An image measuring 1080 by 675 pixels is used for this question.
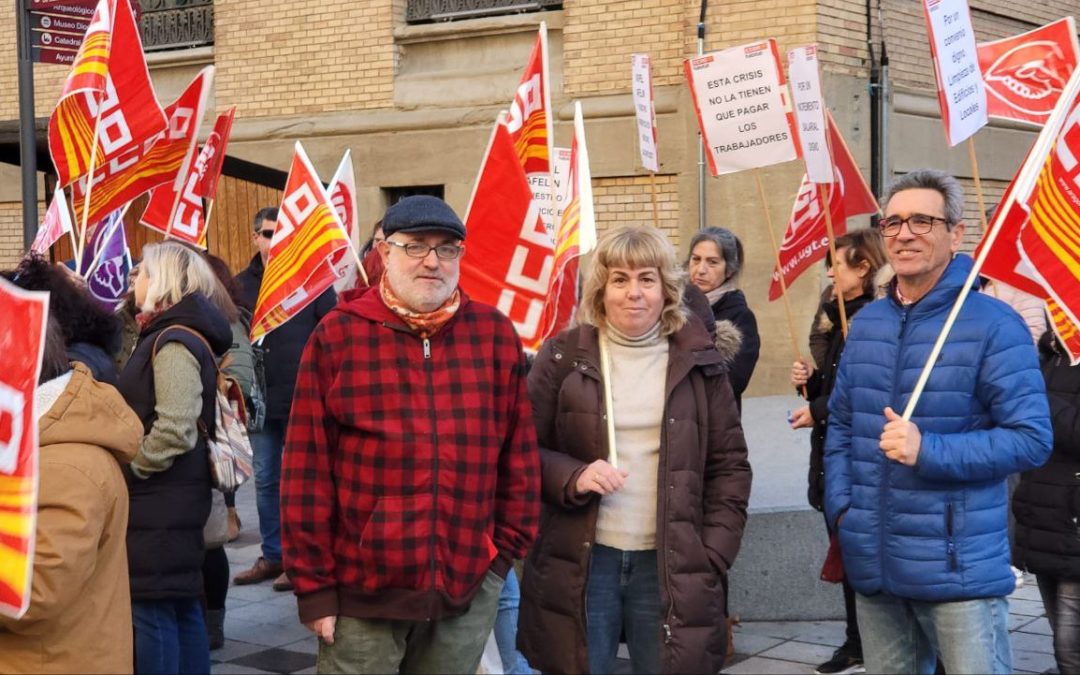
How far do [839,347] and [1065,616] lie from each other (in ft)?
4.63

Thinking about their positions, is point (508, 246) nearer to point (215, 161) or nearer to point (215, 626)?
point (215, 626)

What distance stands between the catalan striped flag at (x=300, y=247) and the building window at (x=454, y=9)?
7.28 meters

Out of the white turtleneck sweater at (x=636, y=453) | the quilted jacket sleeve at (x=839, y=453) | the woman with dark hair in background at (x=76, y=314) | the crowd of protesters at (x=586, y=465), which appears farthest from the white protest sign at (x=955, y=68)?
the woman with dark hair in background at (x=76, y=314)

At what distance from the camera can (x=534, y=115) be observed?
5777 millimetres

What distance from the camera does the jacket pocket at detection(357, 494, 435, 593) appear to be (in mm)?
3730

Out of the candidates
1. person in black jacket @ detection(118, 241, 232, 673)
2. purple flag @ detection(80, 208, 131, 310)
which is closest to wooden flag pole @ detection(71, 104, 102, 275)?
purple flag @ detection(80, 208, 131, 310)

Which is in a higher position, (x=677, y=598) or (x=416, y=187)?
(x=416, y=187)

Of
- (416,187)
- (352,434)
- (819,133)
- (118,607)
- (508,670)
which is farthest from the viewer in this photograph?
(416,187)

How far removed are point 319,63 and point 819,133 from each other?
25.9 ft

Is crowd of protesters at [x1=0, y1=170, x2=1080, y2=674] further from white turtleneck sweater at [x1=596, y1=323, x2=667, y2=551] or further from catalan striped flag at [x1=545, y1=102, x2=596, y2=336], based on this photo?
catalan striped flag at [x1=545, y1=102, x2=596, y2=336]

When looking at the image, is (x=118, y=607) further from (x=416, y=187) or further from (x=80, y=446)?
(x=416, y=187)

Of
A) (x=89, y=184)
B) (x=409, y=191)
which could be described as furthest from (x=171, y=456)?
(x=409, y=191)

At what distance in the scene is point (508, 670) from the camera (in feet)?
17.6

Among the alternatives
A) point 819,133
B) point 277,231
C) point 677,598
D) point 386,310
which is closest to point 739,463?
point 677,598
